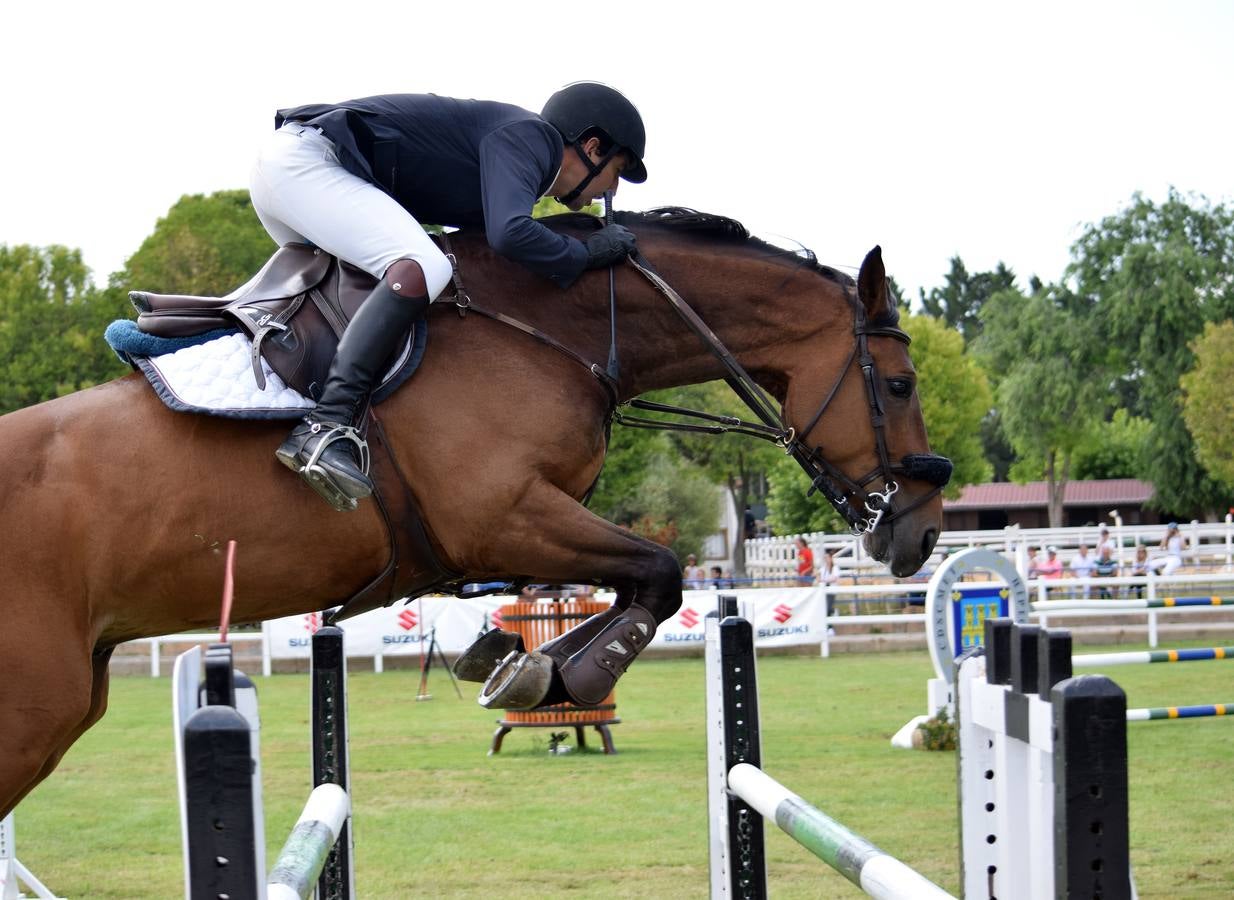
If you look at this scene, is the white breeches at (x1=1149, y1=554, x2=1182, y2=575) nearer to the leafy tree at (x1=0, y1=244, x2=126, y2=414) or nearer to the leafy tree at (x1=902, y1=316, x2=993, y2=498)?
the leafy tree at (x1=0, y1=244, x2=126, y2=414)

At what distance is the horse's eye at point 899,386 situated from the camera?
4.25m

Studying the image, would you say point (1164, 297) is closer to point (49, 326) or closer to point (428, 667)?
→ point (49, 326)

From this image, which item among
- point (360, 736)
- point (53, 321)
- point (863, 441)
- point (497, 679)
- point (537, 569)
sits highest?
point (53, 321)

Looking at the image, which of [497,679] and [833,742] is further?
[833,742]

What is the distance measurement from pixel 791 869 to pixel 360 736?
6.23m

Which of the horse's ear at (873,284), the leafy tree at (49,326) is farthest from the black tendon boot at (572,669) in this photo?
the leafy tree at (49,326)

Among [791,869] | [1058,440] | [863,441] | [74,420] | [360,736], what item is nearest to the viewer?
[74,420]

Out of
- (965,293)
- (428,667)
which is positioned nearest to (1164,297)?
(428,667)

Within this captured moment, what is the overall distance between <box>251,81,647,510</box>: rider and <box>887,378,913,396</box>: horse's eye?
0.91m

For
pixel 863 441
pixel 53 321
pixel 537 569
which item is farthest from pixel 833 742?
pixel 53 321

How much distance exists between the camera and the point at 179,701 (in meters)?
1.83

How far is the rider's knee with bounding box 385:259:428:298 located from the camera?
11.7ft

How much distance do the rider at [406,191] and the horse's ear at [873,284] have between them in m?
0.73

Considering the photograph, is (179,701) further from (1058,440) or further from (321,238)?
(1058,440)
